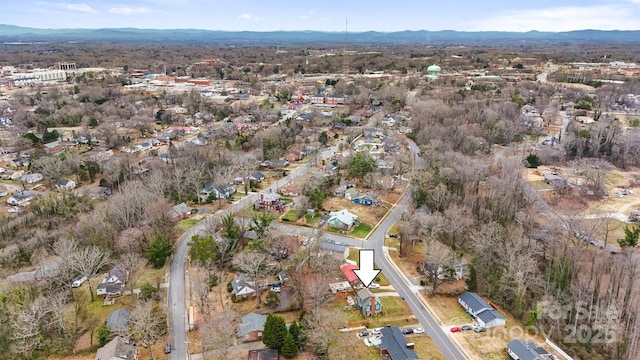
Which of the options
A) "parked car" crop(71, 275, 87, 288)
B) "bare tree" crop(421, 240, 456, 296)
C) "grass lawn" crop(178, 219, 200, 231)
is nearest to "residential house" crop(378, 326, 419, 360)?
"bare tree" crop(421, 240, 456, 296)

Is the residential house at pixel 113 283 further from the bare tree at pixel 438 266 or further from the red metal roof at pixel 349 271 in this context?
the bare tree at pixel 438 266

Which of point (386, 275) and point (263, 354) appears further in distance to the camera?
point (386, 275)

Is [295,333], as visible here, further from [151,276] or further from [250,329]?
[151,276]

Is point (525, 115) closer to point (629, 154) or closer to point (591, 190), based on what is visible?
point (629, 154)

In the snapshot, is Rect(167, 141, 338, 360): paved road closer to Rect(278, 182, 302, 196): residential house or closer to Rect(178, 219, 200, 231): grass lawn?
Rect(178, 219, 200, 231): grass lawn

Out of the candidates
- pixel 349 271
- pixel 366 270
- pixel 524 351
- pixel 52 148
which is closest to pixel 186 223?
pixel 349 271

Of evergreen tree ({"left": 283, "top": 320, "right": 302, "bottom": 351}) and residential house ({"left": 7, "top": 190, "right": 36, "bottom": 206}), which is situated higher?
residential house ({"left": 7, "top": 190, "right": 36, "bottom": 206})

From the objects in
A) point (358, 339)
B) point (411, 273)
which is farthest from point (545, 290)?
point (358, 339)
